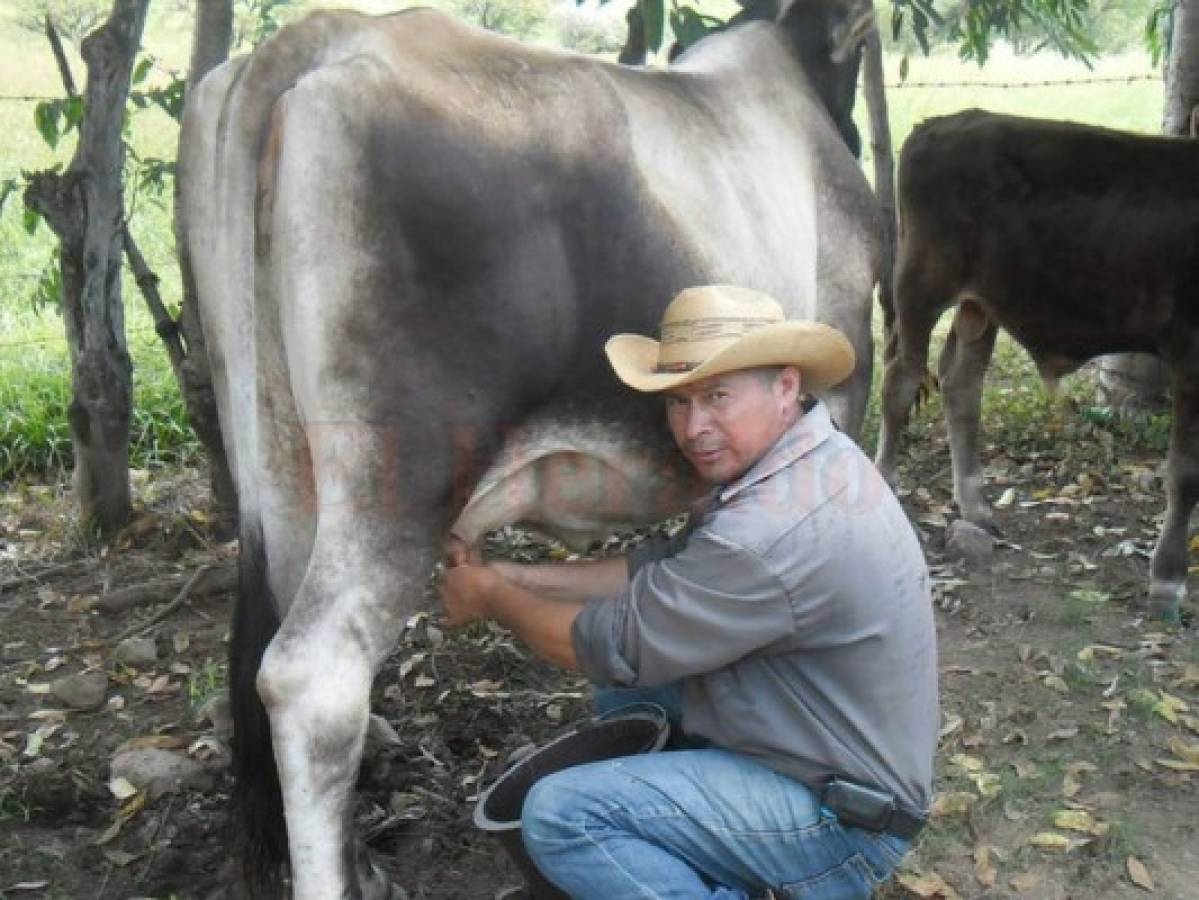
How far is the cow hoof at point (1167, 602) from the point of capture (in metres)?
4.82

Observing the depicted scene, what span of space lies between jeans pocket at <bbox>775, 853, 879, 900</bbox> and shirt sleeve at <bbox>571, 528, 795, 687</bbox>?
19.9 inches

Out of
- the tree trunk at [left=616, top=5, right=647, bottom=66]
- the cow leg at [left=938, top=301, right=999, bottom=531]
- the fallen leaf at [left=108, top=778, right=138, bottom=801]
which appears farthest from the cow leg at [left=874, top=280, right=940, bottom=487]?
the fallen leaf at [left=108, top=778, right=138, bottom=801]

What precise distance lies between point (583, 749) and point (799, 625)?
836 millimetres

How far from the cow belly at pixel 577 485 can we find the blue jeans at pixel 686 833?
0.60 m

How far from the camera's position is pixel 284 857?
9.98ft

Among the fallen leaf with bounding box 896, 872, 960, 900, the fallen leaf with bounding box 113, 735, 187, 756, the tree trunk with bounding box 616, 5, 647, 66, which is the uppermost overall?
the tree trunk with bounding box 616, 5, 647, 66

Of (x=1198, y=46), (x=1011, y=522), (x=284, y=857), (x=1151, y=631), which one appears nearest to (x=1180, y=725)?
(x=1151, y=631)

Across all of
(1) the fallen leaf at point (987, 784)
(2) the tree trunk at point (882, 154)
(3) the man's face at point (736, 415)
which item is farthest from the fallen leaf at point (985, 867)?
Result: (2) the tree trunk at point (882, 154)

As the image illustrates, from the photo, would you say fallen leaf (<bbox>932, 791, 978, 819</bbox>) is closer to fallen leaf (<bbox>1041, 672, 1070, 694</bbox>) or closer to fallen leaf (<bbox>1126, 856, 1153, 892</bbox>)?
fallen leaf (<bbox>1126, 856, 1153, 892</bbox>)

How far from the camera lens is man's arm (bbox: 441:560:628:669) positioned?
2766mm

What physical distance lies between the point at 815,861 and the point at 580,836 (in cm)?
48

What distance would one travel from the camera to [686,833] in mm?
2611

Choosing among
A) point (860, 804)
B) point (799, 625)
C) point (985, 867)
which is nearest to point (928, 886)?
point (985, 867)

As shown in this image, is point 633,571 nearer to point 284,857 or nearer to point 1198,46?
point 284,857
